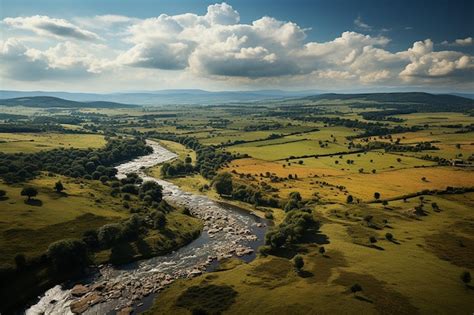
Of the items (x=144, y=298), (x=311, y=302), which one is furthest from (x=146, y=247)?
(x=311, y=302)

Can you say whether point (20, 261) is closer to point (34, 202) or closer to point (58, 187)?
point (34, 202)

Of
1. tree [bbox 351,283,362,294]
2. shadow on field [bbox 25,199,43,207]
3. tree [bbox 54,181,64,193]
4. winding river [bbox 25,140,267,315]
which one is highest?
tree [bbox 54,181,64,193]

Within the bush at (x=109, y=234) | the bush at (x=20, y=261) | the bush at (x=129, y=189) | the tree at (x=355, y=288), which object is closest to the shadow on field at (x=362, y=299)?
the tree at (x=355, y=288)

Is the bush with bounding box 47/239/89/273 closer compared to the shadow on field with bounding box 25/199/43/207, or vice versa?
the bush with bounding box 47/239/89/273

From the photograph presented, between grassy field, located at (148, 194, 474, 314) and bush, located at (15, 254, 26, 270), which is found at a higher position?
bush, located at (15, 254, 26, 270)

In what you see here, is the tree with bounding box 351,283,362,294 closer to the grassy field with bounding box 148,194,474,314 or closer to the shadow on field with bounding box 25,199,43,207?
the grassy field with bounding box 148,194,474,314

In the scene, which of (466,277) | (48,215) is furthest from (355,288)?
(48,215)

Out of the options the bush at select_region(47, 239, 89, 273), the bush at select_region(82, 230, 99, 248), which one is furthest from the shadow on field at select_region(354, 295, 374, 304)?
the bush at select_region(82, 230, 99, 248)
